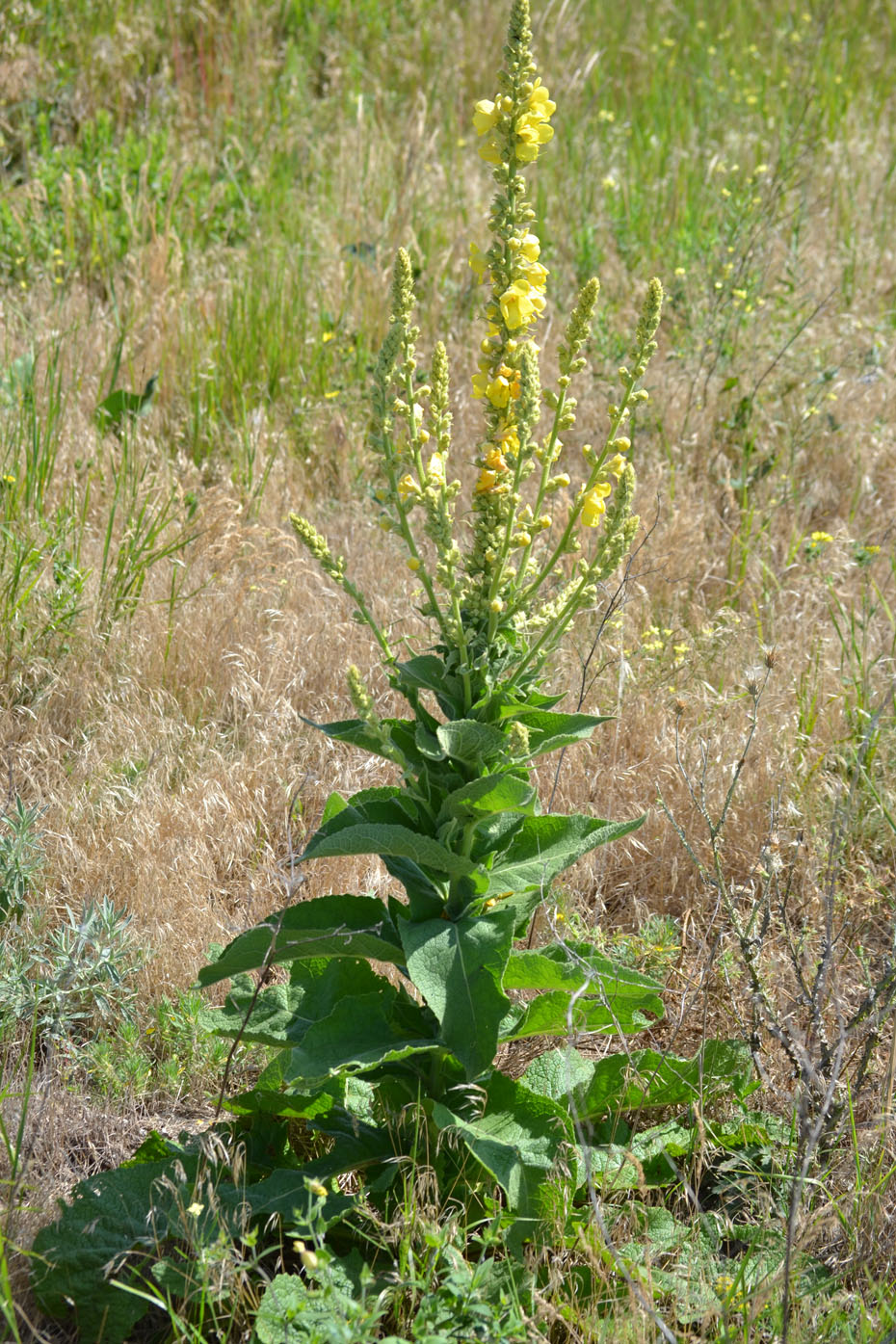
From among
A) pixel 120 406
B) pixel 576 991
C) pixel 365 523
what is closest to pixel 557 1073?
pixel 576 991

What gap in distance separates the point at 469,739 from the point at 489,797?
10cm

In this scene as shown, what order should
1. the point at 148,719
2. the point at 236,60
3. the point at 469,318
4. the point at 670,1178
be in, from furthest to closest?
the point at 236,60 → the point at 469,318 → the point at 148,719 → the point at 670,1178

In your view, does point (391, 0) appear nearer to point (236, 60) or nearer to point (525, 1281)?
point (236, 60)

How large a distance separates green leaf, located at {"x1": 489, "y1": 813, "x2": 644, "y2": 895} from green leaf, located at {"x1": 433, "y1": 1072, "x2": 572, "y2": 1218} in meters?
0.30

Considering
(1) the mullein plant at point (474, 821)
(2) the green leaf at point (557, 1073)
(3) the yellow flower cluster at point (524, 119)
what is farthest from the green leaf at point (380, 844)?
(3) the yellow flower cluster at point (524, 119)

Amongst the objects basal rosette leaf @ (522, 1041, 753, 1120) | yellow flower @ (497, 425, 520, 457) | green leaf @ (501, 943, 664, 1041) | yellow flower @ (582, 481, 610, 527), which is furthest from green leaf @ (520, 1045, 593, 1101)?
yellow flower @ (497, 425, 520, 457)

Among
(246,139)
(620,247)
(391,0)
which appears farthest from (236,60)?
(620,247)

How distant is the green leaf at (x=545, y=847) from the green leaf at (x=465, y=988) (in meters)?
0.13

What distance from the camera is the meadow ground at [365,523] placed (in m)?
2.18

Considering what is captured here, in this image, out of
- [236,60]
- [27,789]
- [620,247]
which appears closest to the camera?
[27,789]

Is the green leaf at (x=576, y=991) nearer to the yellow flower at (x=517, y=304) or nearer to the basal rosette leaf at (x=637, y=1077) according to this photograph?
the basal rosette leaf at (x=637, y=1077)

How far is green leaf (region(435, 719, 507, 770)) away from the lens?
1.59 metres

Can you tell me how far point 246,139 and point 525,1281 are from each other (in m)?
5.21

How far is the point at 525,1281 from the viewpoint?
1.68 metres
